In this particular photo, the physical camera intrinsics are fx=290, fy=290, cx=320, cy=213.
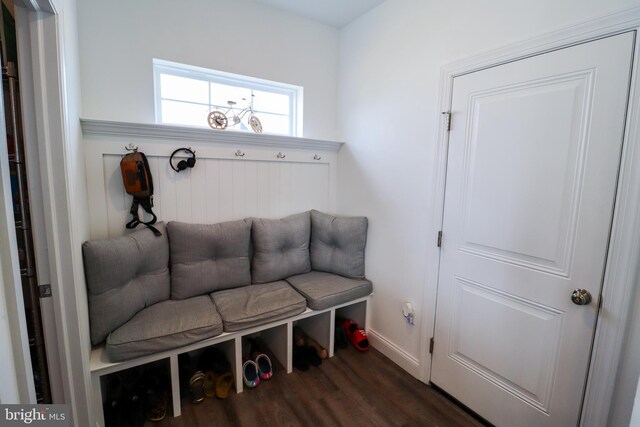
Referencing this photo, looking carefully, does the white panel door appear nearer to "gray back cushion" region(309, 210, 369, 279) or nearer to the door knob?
the door knob

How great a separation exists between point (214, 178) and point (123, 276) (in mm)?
880

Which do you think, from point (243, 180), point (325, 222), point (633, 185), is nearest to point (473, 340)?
point (633, 185)

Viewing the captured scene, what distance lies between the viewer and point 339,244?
240 cm

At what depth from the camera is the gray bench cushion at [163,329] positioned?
1470 mm

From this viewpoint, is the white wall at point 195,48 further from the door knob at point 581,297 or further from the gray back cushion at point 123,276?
the door knob at point 581,297

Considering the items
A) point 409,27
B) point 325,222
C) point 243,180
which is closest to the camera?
point 409,27

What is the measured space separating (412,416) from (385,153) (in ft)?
5.63

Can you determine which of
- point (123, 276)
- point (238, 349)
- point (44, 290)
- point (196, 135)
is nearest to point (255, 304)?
point (238, 349)

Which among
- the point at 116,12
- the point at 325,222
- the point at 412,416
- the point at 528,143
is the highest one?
the point at 116,12

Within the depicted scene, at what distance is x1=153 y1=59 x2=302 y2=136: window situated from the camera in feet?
6.83

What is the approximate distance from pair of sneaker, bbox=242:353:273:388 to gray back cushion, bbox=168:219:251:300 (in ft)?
1.73

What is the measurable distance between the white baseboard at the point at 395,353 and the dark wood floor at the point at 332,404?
48mm

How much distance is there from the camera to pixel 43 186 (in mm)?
1096

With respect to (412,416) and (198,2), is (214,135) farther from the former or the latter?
(412,416)
